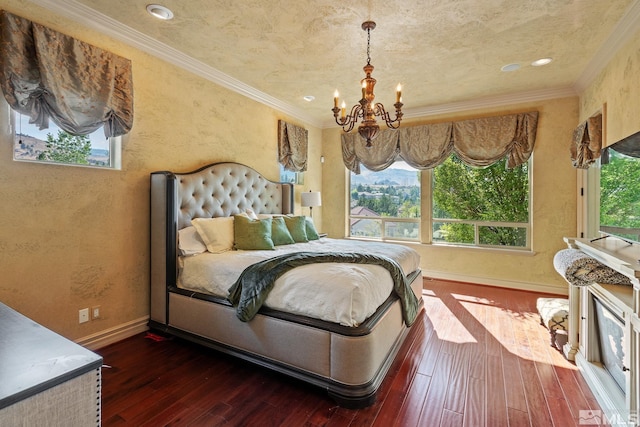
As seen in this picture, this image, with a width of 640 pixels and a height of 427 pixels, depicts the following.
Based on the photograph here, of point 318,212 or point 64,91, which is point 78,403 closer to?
point 64,91

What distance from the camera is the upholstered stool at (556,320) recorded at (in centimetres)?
259

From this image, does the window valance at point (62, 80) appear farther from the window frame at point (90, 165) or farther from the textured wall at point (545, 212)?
the textured wall at point (545, 212)

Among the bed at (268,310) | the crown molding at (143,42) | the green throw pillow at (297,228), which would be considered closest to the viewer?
the bed at (268,310)

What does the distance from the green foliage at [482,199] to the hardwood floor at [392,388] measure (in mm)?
1953

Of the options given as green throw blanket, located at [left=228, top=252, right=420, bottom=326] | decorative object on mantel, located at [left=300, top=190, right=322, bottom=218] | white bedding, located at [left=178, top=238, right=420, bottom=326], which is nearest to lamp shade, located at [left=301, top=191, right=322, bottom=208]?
decorative object on mantel, located at [left=300, top=190, right=322, bottom=218]

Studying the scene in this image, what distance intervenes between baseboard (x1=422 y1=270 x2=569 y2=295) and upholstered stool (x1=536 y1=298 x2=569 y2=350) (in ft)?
4.03

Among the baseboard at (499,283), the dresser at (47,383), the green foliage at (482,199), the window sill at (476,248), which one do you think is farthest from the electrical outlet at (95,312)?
the green foliage at (482,199)

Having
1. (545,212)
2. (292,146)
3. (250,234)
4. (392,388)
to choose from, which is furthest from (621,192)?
(292,146)

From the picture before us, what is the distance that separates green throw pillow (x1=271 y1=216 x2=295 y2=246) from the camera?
11.0 feet

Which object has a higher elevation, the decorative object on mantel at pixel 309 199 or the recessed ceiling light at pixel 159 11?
the recessed ceiling light at pixel 159 11

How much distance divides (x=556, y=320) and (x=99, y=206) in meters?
4.23

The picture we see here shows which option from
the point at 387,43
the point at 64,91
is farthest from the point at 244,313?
the point at 387,43

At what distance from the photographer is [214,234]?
9.74 feet

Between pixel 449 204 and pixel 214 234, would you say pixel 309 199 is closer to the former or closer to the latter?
pixel 214 234
